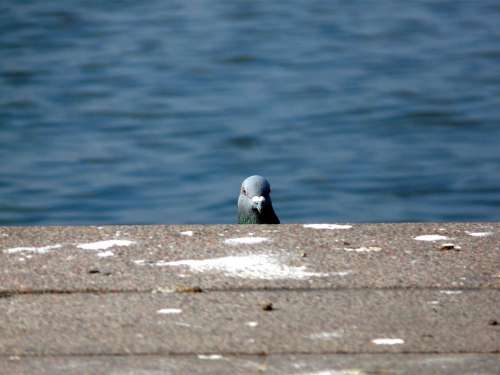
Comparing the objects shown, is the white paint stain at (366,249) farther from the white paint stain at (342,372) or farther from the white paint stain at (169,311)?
the white paint stain at (342,372)

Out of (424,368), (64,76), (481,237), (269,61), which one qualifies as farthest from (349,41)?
(424,368)

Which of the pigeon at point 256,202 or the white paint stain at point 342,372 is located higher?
the white paint stain at point 342,372

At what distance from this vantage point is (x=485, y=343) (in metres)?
3.39

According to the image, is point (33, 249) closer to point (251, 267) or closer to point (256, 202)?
point (251, 267)

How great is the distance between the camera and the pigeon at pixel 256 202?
5887mm

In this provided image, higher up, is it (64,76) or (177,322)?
(177,322)

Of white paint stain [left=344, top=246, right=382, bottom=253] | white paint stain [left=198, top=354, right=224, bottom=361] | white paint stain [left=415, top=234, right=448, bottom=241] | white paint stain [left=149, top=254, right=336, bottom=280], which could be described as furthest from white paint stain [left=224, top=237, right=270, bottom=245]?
white paint stain [left=198, top=354, right=224, bottom=361]

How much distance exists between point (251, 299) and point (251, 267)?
11.2 inches

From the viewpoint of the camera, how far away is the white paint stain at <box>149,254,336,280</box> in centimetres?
399

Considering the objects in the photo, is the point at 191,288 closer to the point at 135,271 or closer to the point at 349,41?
the point at 135,271

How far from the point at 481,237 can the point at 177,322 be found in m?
1.29

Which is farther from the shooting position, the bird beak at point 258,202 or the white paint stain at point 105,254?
the bird beak at point 258,202

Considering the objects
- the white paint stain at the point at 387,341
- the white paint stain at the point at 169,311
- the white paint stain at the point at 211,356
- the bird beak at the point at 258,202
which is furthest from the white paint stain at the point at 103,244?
the bird beak at the point at 258,202

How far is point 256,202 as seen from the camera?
589 cm
